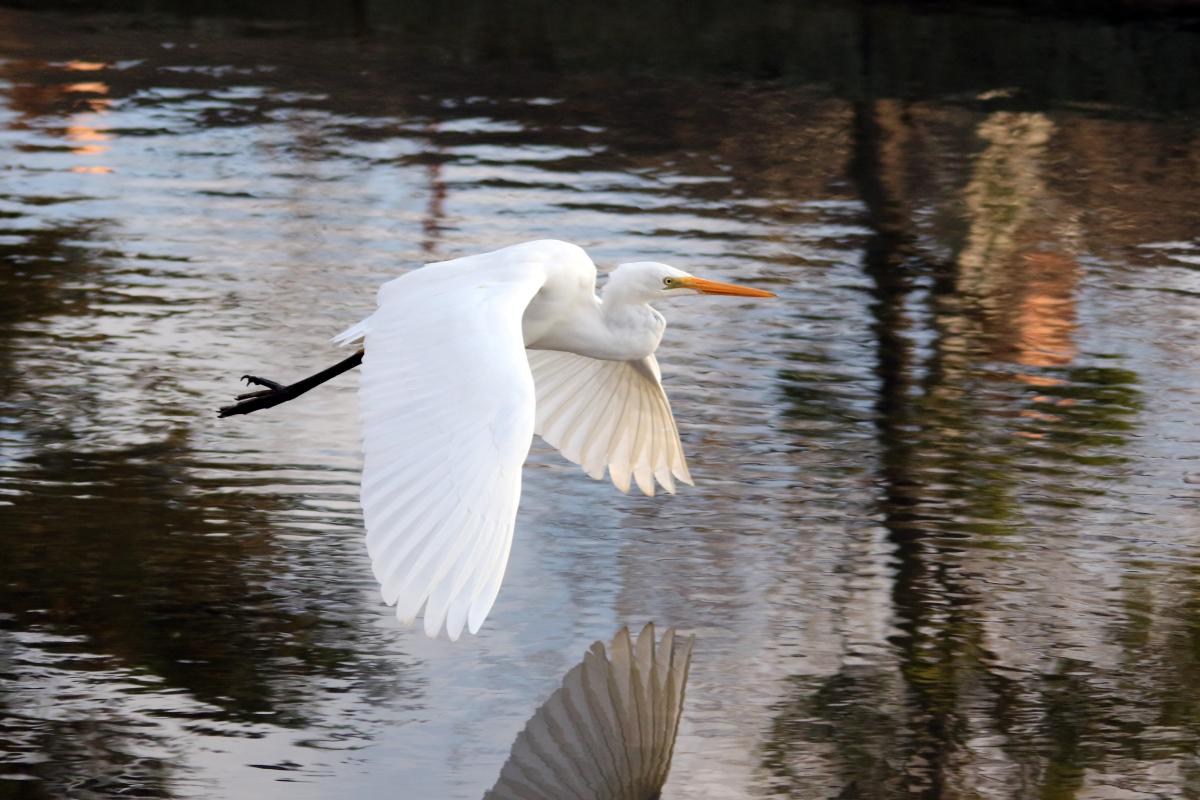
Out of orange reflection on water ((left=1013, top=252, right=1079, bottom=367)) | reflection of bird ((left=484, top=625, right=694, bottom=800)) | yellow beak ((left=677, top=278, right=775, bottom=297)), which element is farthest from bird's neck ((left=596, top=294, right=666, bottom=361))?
orange reflection on water ((left=1013, top=252, right=1079, bottom=367))

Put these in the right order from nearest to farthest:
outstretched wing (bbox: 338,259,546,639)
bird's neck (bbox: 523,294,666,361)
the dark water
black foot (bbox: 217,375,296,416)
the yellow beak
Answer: outstretched wing (bbox: 338,259,546,639), the dark water, bird's neck (bbox: 523,294,666,361), the yellow beak, black foot (bbox: 217,375,296,416)

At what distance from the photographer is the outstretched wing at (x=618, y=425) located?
18.1ft

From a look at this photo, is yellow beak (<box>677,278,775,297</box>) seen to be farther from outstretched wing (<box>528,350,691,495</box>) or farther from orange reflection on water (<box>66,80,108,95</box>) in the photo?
orange reflection on water (<box>66,80,108,95</box>)

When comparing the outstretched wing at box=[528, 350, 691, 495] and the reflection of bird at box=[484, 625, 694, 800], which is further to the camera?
the outstretched wing at box=[528, 350, 691, 495]

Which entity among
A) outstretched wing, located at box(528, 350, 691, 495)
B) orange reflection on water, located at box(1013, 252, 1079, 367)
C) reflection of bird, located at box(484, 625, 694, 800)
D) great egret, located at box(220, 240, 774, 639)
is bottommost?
reflection of bird, located at box(484, 625, 694, 800)

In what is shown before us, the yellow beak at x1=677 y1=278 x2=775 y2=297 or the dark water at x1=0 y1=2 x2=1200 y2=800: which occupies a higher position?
the yellow beak at x1=677 y1=278 x2=775 y2=297

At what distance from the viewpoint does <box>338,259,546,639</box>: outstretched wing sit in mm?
3709

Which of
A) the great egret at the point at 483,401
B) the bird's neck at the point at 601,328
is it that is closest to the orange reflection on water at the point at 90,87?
the great egret at the point at 483,401

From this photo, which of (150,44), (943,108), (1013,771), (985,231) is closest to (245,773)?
(1013,771)

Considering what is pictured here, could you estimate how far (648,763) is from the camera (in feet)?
14.0

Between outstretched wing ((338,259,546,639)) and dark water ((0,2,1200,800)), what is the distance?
624mm

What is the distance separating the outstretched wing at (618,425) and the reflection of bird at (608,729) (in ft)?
2.16

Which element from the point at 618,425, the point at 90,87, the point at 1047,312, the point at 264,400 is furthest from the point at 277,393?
the point at 90,87

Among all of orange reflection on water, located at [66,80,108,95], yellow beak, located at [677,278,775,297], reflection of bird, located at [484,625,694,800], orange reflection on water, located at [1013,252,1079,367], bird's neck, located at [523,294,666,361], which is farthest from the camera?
orange reflection on water, located at [66,80,108,95]
